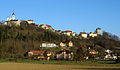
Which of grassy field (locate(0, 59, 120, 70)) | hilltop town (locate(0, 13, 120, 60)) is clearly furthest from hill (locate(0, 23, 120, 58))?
grassy field (locate(0, 59, 120, 70))

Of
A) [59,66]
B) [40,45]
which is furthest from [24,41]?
[59,66]

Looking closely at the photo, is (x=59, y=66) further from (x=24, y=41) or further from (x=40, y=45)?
(x=40, y=45)

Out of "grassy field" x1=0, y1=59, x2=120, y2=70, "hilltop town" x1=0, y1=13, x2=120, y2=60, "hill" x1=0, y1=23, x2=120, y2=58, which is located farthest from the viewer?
"hill" x1=0, y1=23, x2=120, y2=58

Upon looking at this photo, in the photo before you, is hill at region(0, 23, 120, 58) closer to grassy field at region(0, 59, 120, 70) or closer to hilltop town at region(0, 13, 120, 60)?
hilltop town at region(0, 13, 120, 60)

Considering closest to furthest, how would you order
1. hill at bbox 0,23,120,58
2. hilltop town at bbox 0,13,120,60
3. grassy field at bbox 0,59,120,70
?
grassy field at bbox 0,59,120,70, hilltop town at bbox 0,13,120,60, hill at bbox 0,23,120,58

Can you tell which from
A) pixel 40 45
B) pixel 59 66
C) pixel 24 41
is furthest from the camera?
pixel 40 45

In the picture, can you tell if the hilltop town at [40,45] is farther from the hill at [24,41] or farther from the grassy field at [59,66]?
the grassy field at [59,66]

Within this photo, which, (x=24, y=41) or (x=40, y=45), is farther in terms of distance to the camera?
(x=40, y=45)

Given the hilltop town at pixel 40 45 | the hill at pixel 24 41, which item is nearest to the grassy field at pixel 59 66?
the hilltop town at pixel 40 45

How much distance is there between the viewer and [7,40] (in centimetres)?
12838

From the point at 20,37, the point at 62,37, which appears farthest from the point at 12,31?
the point at 62,37

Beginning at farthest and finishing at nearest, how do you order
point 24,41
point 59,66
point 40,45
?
point 40,45
point 24,41
point 59,66

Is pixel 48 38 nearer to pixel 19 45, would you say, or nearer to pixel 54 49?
pixel 54 49

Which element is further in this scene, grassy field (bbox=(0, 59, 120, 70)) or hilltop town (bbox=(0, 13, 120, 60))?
hilltop town (bbox=(0, 13, 120, 60))
